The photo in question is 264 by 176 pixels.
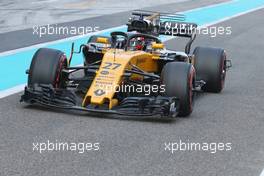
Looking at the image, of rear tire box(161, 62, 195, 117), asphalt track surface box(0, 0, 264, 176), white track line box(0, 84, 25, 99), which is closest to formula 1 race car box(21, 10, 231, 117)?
rear tire box(161, 62, 195, 117)

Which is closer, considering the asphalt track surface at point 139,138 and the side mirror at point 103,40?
the asphalt track surface at point 139,138

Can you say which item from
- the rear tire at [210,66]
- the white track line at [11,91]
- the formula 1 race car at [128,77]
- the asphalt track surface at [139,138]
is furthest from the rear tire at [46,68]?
the rear tire at [210,66]

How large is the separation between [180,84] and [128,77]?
2.53ft

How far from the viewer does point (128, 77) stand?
980 cm

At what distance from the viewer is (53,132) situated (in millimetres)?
8477

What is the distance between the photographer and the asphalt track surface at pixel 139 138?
7171mm

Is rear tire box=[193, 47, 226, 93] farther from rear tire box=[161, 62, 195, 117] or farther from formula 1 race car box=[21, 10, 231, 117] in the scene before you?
rear tire box=[161, 62, 195, 117]

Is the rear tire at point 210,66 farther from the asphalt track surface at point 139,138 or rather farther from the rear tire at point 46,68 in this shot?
the rear tire at point 46,68

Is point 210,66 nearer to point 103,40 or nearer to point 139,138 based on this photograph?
point 103,40

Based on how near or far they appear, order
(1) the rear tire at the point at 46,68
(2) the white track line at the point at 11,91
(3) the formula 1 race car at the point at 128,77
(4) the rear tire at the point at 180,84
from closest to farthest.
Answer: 1. (3) the formula 1 race car at the point at 128,77
2. (4) the rear tire at the point at 180,84
3. (1) the rear tire at the point at 46,68
4. (2) the white track line at the point at 11,91

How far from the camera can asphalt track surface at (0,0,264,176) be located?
23.5ft

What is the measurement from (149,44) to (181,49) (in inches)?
262

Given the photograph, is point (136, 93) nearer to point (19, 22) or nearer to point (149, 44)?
point (149, 44)

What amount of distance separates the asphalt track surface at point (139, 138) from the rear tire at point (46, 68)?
1.38 feet
